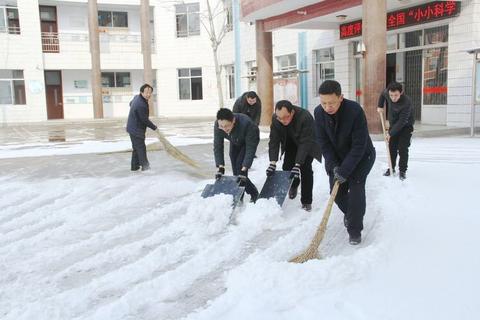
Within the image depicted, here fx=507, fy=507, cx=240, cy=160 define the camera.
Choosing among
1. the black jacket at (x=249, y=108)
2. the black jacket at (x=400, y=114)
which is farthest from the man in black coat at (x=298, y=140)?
the black jacket at (x=249, y=108)

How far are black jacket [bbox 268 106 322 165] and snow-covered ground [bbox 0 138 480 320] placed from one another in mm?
575

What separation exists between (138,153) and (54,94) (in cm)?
2188

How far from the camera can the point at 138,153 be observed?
7.99 metres

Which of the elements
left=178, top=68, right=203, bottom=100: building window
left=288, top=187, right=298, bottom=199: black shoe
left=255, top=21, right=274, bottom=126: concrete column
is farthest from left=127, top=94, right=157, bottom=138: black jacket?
left=178, top=68, right=203, bottom=100: building window

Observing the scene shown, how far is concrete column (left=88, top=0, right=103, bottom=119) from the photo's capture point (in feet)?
83.8

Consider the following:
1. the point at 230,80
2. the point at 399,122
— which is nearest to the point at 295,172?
the point at 399,122

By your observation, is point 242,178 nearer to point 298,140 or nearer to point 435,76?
point 298,140

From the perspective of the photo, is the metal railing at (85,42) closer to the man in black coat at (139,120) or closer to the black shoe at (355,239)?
the man in black coat at (139,120)

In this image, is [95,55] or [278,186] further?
[95,55]

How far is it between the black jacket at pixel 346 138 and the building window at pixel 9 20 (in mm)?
25321

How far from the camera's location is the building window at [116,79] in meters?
28.7

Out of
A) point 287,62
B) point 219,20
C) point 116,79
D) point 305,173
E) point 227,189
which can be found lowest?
point 227,189

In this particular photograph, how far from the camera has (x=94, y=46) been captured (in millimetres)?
25609

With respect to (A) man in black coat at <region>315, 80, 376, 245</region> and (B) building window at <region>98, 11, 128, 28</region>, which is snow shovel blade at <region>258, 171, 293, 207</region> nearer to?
(A) man in black coat at <region>315, 80, 376, 245</region>
